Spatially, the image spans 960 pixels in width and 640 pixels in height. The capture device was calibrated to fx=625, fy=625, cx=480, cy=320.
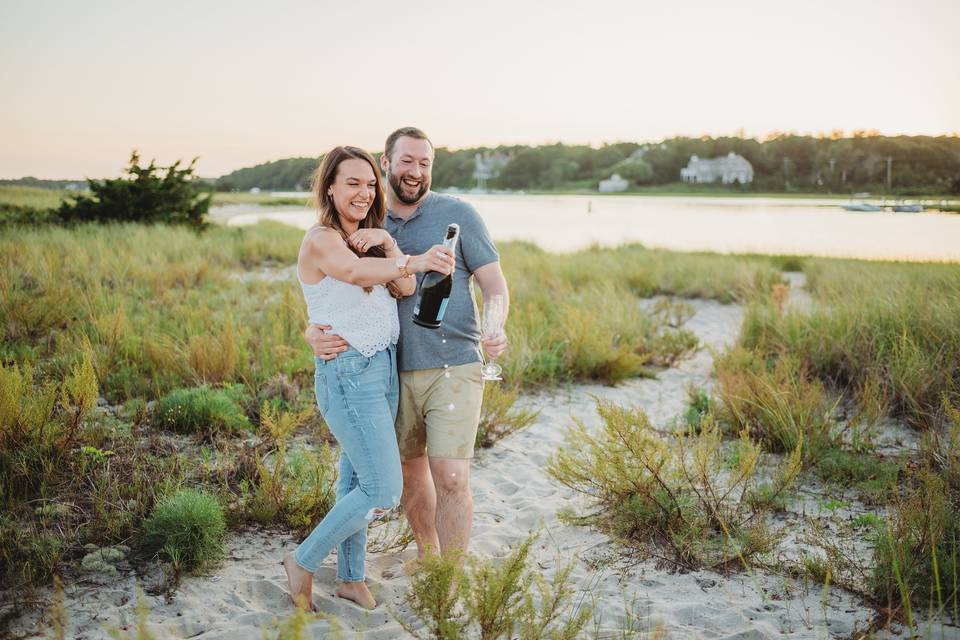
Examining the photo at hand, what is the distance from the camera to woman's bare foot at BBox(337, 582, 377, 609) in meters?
3.38

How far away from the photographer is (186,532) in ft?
11.7

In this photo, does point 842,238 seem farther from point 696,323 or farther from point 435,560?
point 435,560

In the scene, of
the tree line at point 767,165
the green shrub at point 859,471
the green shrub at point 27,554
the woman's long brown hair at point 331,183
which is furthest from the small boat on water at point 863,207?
the green shrub at point 27,554

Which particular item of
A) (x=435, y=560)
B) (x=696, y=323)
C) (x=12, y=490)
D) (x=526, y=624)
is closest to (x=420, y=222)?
(x=435, y=560)

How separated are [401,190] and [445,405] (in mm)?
1183

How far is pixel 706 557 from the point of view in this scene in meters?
3.73

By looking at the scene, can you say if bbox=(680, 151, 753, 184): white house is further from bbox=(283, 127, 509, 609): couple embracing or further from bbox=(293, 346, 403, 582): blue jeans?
bbox=(293, 346, 403, 582): blue jeans

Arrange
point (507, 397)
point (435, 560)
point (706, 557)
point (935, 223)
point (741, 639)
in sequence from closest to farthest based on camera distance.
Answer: point (435, 560), point (741, 639), point (706, 557), point (507, 397), point (935, 223)

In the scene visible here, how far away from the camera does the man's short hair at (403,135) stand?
3354 millimetres

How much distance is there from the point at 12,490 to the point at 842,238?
107ft

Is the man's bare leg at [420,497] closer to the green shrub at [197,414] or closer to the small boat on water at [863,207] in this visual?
the green shrub at [197,414]

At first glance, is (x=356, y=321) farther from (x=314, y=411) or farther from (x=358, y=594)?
(x=314, y=411)

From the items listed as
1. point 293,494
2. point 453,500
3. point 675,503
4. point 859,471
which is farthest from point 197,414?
point 859,471

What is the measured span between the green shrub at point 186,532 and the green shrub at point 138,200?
53.3ft
